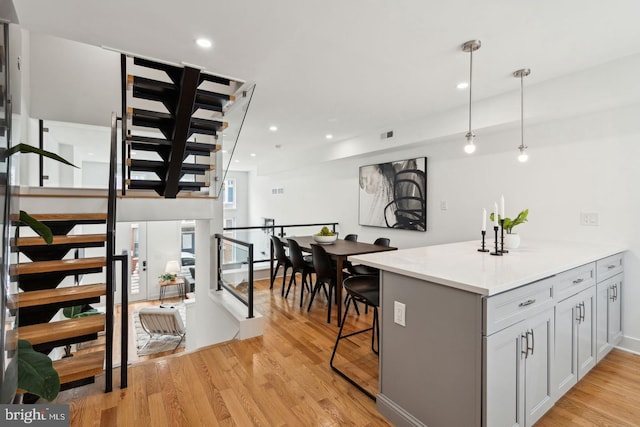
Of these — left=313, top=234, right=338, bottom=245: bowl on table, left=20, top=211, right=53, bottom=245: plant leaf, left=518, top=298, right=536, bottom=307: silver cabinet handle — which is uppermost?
left=20, top=211, right=53, bottom=245: plant leaf

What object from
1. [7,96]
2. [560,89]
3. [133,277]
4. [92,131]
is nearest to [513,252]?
[560,89]

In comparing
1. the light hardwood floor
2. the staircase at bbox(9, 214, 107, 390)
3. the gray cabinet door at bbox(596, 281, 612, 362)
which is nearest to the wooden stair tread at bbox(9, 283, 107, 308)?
the staircase at bbox(9, 214, 107, 390)

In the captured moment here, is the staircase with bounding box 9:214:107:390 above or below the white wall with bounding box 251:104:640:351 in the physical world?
below

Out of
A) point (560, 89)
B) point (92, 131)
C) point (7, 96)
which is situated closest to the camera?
point (7, 96)

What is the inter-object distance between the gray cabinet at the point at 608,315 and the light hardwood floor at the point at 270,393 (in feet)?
0.55

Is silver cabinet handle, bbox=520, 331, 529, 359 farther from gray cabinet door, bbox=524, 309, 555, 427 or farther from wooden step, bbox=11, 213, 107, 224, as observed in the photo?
wooden step, bbox=11, 213, 107, 224

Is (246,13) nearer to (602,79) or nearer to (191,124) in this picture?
(191,124)

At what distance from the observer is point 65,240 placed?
257 cm

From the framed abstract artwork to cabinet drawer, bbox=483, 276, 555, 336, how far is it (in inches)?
109

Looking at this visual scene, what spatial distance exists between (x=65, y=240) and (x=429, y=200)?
14.0ft

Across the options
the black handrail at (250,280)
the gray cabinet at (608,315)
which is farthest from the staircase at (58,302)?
the gray cabinet at (608,315)

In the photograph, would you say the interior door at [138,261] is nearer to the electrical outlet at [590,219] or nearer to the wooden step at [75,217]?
the wooden step at [75,217]

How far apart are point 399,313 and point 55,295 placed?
2503 millimetres

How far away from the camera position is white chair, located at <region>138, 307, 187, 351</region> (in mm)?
5793
